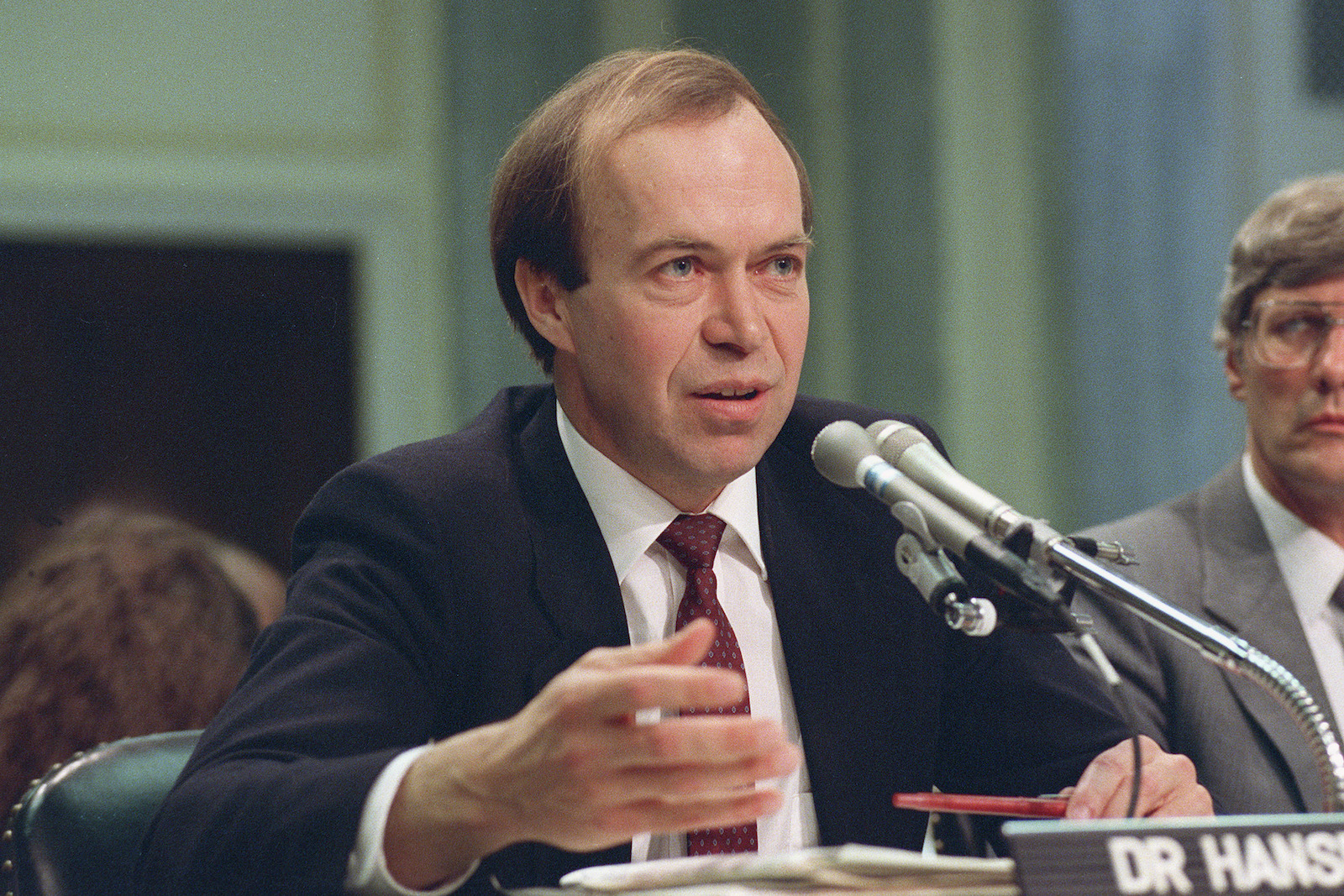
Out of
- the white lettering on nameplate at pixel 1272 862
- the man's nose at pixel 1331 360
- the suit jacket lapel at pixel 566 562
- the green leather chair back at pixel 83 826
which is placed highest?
the man's nose at pixel 1331 360

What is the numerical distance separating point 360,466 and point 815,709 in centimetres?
50

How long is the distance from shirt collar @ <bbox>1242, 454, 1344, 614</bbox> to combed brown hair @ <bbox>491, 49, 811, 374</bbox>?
35.0 inches

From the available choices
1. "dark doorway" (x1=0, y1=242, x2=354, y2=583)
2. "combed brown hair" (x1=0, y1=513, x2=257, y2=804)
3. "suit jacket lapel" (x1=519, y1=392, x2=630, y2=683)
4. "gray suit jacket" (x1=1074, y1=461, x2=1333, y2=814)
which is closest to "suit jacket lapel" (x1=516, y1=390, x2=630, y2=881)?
"suit jacket lapel" (x1=519, y1=392, x2=630, y2=683)

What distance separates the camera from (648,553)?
1.42 m

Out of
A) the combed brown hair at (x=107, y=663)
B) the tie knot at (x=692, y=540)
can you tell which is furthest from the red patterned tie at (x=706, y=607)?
the combed brown hair at (x=107, y=663)

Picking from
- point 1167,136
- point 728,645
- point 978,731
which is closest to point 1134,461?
point 1167,136

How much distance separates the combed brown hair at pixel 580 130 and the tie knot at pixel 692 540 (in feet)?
0.87

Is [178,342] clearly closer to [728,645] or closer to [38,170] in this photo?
[38,170]

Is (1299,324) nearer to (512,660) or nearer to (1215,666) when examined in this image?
(1215,666)

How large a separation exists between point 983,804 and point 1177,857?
270 millimetres

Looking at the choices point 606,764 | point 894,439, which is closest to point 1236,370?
point 894,439

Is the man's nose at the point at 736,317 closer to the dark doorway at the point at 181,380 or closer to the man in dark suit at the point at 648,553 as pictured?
the man in dark suit at the point at 648,553

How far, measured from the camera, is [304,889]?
3.26 feet

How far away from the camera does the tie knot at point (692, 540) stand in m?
1.40
